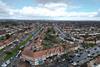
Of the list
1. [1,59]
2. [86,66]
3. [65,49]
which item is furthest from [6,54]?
[86,66]

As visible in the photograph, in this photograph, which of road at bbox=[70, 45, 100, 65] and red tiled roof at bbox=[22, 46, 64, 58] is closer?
road at bbox=[70, 45, 100, 65]

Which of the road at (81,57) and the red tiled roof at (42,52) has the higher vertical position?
the red tiled roof at (42,52)

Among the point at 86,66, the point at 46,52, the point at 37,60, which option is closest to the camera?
the point at 86,66

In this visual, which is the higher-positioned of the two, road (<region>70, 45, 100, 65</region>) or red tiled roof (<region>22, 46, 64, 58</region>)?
red tiled roof (<region>22, 46, 64, 58</region>)

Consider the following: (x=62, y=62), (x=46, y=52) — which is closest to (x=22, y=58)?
A: (x=46, y=52)

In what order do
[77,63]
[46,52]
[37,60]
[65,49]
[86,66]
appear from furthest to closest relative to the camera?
Answer: [65,49] → [46,52] → [37,60] → [77,63] → [86,66]

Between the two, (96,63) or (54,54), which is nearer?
(96,63)

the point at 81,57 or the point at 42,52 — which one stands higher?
the point at 42,52

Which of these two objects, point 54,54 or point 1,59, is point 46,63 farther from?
point 1,59

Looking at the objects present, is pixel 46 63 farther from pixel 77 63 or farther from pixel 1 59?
pixel 1 59

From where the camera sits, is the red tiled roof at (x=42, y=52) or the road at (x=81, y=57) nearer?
the road at (x=81, y=57)

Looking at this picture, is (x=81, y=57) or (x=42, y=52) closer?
(x=81, y=57)
